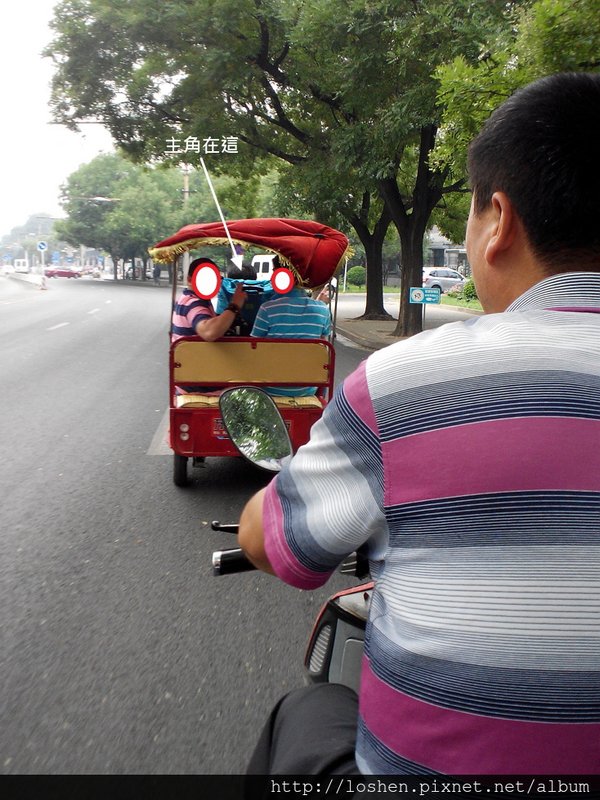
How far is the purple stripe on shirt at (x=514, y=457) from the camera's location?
0.98 m

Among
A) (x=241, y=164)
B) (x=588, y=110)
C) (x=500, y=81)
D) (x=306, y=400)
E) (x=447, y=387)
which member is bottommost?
(x=306, y=400)

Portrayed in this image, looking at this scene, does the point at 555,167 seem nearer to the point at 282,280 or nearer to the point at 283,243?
the point at 282,280

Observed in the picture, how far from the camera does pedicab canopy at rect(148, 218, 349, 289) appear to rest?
5184 mm

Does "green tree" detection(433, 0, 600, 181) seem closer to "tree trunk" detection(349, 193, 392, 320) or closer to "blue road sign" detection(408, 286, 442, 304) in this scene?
"blue road sign" detection(408, 286, 442, 304)

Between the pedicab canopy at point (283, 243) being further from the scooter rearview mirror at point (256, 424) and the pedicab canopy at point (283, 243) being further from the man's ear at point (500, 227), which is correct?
the man's ear at point (500, 227)

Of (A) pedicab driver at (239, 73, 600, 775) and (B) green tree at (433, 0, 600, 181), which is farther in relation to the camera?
(B) green tree at (433, 0, 600, 181)

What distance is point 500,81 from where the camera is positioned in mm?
8773

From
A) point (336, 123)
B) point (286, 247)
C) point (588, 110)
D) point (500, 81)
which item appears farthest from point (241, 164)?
point (588, 110)

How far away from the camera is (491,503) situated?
0.99m

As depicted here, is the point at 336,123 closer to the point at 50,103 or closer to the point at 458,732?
the point at 50,103

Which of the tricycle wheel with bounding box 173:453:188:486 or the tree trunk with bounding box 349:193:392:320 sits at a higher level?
the tree trunk with bounding box 349:193:392:320

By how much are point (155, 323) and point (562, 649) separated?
2069cm

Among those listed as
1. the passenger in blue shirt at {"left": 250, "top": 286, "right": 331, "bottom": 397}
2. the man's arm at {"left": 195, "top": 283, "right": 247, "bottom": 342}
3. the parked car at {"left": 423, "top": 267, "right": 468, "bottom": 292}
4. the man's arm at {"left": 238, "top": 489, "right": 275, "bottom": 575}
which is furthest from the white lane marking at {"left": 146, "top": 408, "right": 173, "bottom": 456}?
the parked car at {"left": 423, "top": 267, "right": 468, "bottom": 292}

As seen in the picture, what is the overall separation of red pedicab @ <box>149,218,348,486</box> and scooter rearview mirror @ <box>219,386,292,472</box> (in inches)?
147
